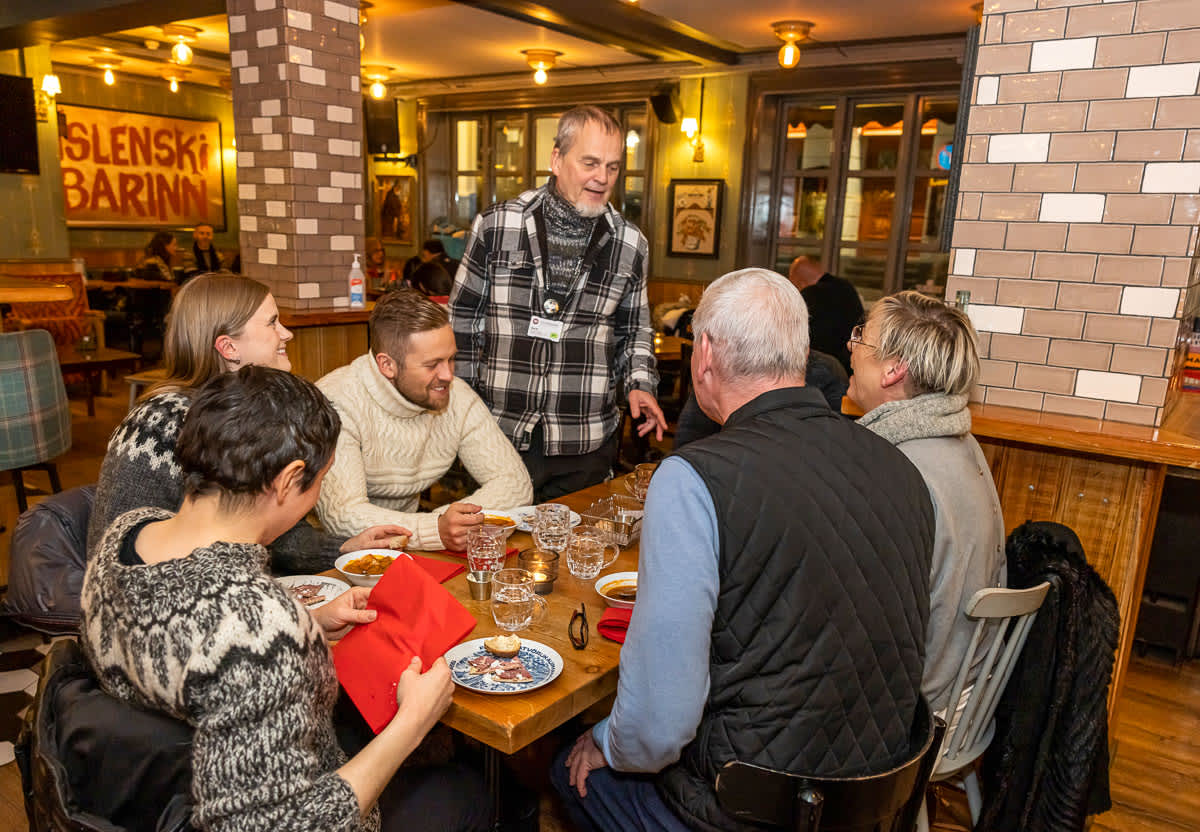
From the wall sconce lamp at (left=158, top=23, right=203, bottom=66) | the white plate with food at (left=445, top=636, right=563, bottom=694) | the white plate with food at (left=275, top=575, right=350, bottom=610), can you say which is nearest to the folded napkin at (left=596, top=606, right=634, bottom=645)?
the white plate with food at (left=445, top=636, right=563, bottom=694)

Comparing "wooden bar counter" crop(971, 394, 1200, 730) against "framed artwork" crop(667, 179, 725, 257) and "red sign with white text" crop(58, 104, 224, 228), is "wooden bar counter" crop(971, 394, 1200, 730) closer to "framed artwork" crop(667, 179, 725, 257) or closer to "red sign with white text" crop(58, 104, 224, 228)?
"framed artwork" crop(667, 179, 725, 257)

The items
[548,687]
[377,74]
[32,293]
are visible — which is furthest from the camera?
[377,74]

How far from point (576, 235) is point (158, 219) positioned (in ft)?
36.2

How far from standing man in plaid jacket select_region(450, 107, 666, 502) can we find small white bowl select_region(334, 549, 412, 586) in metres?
0.87

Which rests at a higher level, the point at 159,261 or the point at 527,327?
the point at 527,327

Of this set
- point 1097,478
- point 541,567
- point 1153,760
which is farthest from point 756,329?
point 1153,760

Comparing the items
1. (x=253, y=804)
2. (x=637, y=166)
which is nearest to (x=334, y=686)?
(x=253, y=804)

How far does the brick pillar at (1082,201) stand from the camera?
2287mm

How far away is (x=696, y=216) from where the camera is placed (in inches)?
348

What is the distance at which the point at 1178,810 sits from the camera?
248cm

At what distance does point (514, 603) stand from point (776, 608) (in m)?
0.56

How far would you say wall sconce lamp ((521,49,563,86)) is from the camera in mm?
8250

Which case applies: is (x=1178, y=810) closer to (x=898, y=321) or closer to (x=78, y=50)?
(x=898, y=321)

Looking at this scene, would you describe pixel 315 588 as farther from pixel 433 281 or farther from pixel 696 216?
pixel 696 216
